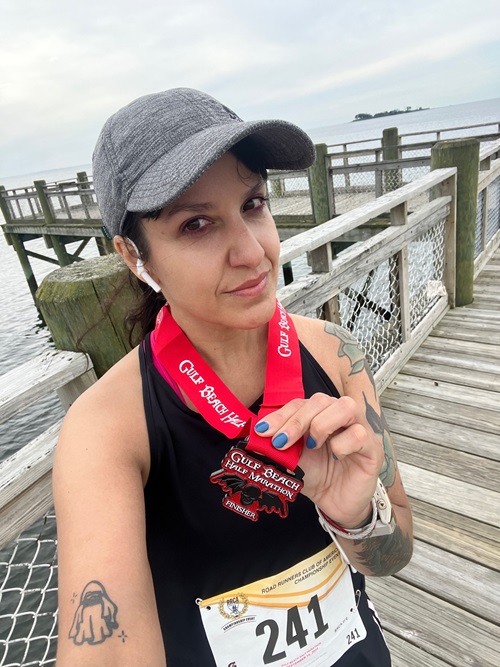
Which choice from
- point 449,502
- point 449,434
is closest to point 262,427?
point 449,502

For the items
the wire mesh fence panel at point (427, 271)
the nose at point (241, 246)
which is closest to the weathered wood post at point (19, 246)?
the wire mesh fence panel at point (427, 271)

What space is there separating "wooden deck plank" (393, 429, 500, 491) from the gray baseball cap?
2357 millimetres

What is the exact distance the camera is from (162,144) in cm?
95

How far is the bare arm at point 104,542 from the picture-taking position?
31.8 inches

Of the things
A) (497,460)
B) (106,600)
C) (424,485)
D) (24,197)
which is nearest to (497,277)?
(497,460)

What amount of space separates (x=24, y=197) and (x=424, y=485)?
18695mm

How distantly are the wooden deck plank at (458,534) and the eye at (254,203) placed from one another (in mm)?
2062

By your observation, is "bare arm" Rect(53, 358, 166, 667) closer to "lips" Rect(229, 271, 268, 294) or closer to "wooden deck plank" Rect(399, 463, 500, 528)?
"lips" Rect(229, 271, 268, 294)

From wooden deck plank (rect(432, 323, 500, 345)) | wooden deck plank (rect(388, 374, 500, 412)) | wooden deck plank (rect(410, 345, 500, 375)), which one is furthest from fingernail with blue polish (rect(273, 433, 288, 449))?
wooden deck plank (rect(432, 323, 500, 345))

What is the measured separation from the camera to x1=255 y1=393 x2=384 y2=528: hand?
89cm

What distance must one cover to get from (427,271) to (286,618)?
166 inches

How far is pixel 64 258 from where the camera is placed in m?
17.3

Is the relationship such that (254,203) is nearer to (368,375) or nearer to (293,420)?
(293,420)

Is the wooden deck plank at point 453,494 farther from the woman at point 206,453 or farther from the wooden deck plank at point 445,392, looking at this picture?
the woman at point 206,453
